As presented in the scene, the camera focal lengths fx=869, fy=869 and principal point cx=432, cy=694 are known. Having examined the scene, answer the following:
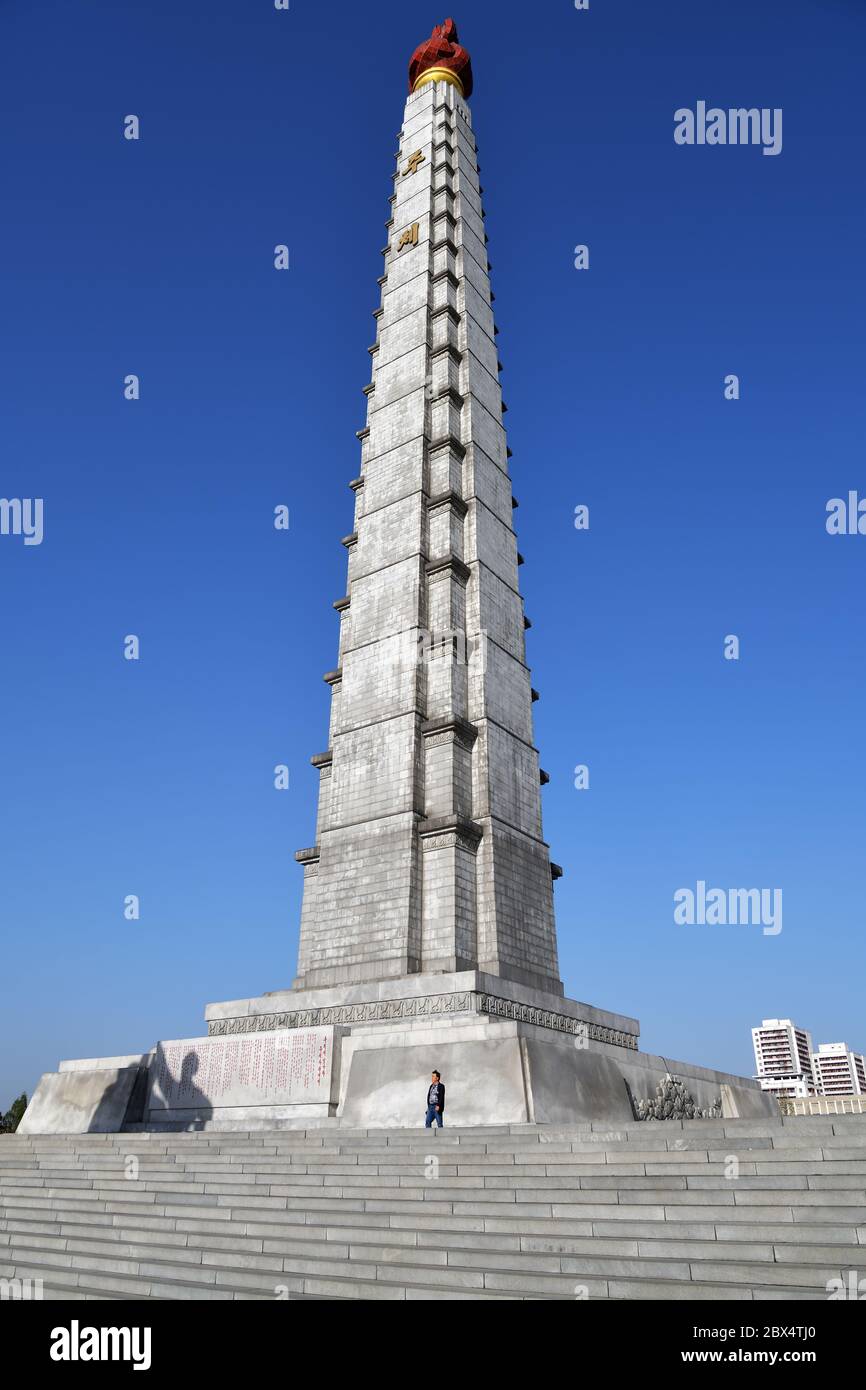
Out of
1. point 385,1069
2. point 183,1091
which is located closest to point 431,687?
point 385,1069

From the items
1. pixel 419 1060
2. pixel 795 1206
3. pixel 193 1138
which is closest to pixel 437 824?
pixel 419 1060

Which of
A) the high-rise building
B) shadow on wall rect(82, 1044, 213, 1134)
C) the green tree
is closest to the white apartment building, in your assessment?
the high-rise building

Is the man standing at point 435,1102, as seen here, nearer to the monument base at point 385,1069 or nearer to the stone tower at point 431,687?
the monument base at point 385,1069

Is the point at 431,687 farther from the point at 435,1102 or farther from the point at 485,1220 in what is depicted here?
the point at 485,1220

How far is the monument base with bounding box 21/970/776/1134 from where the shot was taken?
1365 cm

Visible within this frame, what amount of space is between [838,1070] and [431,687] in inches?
5761

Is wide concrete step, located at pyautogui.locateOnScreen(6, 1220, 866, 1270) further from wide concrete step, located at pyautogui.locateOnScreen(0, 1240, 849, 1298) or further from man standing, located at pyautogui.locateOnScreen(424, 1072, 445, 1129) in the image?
man standing, located at pyautogui.locateOnScreen(424, 1072, 445, 1129)

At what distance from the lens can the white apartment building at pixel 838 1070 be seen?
136125 millimetres

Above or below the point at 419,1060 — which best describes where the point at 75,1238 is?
below

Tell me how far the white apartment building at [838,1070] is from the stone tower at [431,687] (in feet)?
453

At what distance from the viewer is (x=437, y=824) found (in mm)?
20234

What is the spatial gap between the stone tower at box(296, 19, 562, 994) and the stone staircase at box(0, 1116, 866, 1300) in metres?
8.82
